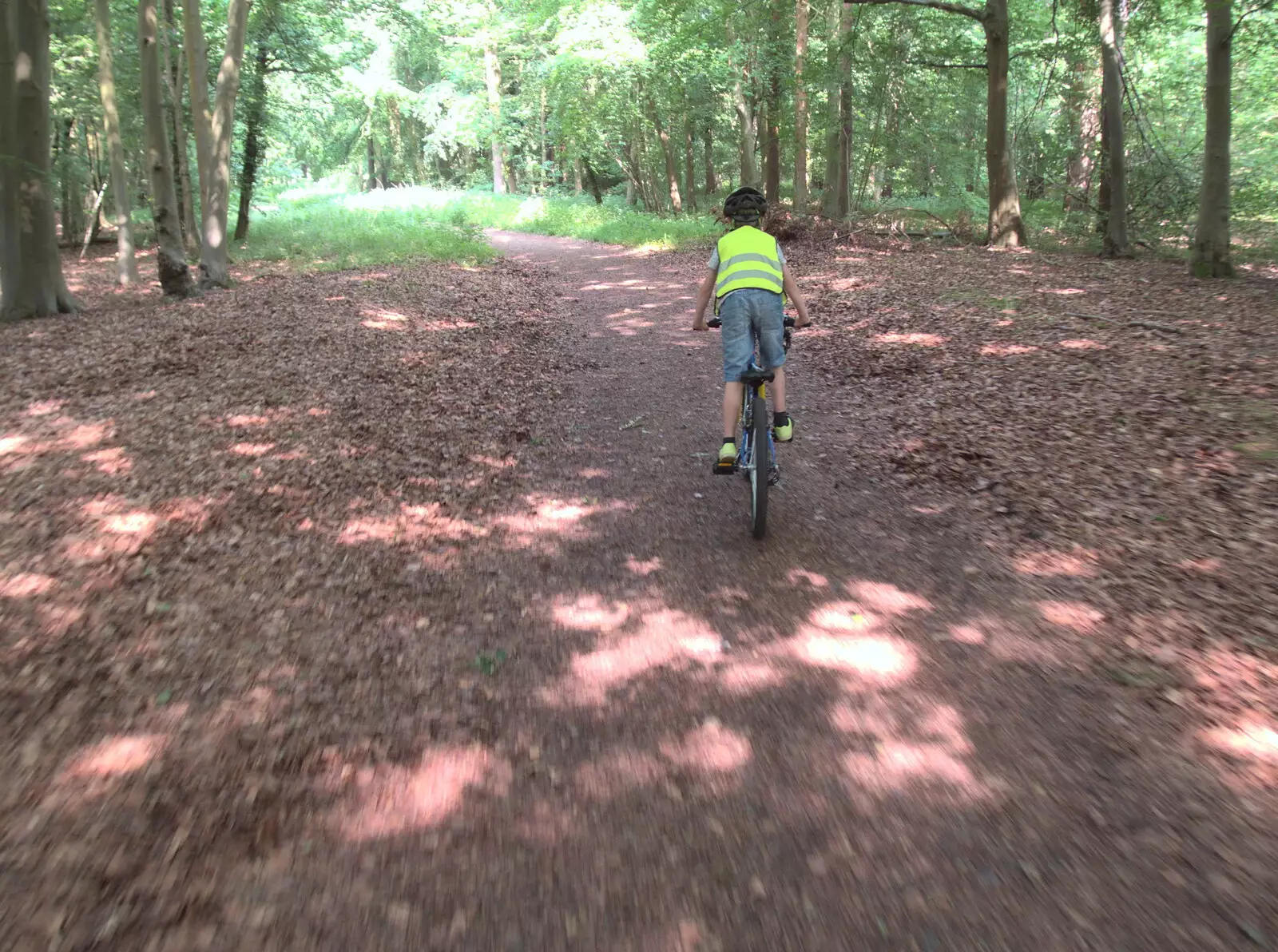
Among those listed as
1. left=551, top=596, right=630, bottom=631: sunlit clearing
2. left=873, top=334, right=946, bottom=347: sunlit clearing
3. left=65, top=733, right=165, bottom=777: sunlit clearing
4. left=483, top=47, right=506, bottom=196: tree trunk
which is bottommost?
left=551, top=596, right=630, bottom=631: sunlit clearing

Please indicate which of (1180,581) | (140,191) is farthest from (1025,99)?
(140,191)

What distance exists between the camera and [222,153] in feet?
48.3

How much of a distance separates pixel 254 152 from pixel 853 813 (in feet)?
91.5

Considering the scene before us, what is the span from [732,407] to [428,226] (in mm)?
24628

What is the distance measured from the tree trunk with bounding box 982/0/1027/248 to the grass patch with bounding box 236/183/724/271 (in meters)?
8.10

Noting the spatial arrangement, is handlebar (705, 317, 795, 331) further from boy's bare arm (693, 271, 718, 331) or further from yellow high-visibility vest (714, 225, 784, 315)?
yellow high-visibility vest (714, 225, 784, 315)

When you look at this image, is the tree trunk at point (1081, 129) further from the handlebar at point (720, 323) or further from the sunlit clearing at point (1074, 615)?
the sunlit clearing at point (1074, 615)

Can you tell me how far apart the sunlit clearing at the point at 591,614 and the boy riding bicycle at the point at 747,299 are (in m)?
1.44

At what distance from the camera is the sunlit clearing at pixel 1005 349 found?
891 cm

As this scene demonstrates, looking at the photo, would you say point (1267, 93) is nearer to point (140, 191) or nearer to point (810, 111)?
point (810, 111)

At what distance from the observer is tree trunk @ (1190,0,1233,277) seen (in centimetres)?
1111

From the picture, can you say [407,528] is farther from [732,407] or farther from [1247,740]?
[1247,740]

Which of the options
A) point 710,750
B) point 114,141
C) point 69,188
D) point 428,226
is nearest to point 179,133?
point 114,141

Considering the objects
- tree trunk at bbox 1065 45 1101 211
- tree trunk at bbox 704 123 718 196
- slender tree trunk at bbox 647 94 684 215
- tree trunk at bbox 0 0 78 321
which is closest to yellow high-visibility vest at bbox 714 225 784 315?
tree trunk at bbox 0 0 78 321
